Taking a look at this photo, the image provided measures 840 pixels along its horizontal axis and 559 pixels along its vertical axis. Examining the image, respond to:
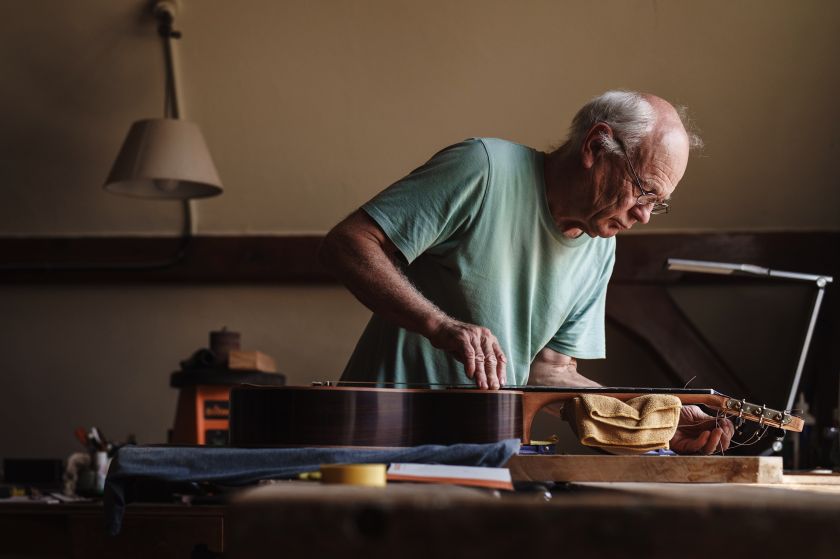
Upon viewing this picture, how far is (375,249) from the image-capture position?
194 cm

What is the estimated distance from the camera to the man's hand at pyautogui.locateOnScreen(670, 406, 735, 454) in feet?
5.77

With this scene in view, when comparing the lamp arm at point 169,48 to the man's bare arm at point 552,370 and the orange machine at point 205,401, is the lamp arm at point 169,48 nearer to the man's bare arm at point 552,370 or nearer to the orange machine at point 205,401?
the orange machine at point 205,401

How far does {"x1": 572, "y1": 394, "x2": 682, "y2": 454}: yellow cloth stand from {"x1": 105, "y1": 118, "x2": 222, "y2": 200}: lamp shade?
266 cm

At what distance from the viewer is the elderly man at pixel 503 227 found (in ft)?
6.49

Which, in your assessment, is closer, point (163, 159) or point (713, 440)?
point (713, 440)

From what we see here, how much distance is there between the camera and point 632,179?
6.93 ft

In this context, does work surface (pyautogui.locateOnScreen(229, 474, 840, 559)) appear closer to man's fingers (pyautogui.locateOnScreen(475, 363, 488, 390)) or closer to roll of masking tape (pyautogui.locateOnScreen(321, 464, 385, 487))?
roll of masking tape (pyautogui.locateOnScreen(321, 464, 385, 487))

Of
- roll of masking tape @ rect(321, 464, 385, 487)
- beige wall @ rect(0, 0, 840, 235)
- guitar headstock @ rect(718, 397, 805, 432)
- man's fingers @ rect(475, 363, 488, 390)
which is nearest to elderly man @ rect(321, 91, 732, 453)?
man's fingers @ rect(475, 363, 488, 390)

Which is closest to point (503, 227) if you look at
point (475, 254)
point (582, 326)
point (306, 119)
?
point (475, 254)

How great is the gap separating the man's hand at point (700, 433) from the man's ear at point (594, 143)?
0.55 meters

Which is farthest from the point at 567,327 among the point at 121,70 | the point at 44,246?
the point at 44,246

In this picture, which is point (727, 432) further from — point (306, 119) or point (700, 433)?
point (306, 119)

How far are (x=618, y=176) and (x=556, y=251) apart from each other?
0.20 metres

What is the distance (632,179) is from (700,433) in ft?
1.82
